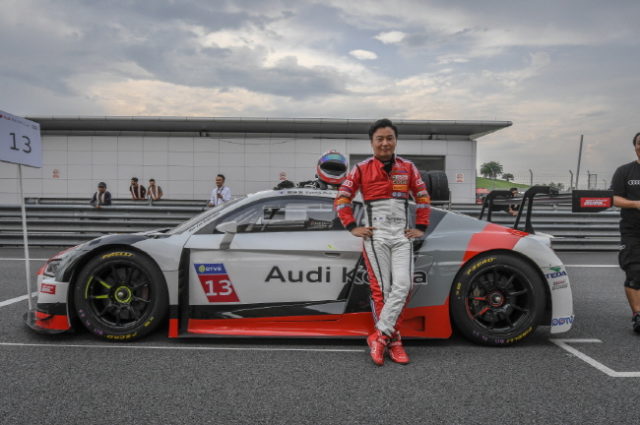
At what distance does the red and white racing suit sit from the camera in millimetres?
3271

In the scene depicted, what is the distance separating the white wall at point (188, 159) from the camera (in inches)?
746

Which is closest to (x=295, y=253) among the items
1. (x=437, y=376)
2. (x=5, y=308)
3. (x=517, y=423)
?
(x=437, y=376)

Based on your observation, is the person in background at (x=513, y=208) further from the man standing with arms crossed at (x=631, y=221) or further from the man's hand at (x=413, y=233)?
the man's hand at (x=413, y=233)

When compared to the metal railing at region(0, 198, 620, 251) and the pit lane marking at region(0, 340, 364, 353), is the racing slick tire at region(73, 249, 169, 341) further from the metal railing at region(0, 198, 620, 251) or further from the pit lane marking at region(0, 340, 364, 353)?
the metal railing at region(0, 198, 620, 251)

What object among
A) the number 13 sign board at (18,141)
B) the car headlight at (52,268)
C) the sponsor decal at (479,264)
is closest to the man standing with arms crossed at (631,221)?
the sponsor decal at (479,264)

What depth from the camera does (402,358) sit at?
126 inches

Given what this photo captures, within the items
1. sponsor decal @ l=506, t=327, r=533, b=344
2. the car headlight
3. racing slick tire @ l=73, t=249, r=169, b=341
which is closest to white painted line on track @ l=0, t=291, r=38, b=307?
the car headlight

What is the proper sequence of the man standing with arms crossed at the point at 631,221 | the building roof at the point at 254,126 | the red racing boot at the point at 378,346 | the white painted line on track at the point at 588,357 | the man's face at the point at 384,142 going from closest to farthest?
the white painted line on track at the point at 588,357
the red racing boot at the point at 378,346
the man's face at the point at 384,142
the man standing with arms crossed at the point at 631,221
the building roof at the point at 254,126

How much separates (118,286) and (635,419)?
3.49 metres

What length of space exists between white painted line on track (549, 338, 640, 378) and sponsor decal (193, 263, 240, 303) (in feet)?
8.51

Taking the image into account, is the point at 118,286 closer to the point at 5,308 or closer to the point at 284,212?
the point at 284,212

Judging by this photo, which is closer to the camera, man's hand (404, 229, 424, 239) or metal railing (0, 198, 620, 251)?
man's hand (404, 229, 424, 239)

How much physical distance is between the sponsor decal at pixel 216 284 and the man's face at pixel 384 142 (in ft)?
4.87

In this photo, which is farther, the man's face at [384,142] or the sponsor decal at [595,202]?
the sponsor decal at [595,202]
